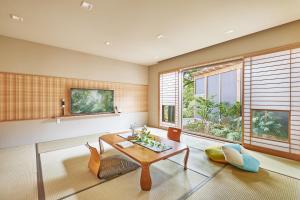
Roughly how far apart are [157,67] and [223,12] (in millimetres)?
3836

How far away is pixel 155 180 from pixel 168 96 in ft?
13.0

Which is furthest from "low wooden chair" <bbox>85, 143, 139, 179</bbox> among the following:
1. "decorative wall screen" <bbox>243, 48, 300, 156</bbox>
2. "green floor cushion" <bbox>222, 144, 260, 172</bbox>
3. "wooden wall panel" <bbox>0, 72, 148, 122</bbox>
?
"decorative wall screen" <bbox>243, 48, 300, 156</bbox>

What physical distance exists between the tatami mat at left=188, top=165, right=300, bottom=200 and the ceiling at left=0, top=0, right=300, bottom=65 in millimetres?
2847

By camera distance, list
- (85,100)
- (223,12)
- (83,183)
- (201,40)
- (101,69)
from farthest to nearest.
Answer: (101,69) < (85,100) < (201,40) < (223,12) < (83,183)

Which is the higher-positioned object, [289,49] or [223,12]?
[223,12]

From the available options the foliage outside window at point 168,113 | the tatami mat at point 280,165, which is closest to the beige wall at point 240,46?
the foliage outside window at point 168,113

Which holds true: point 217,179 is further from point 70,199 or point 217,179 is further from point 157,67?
point 157,67

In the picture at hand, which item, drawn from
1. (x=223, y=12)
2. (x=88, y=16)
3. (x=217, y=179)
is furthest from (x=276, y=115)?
(x=88, y=16)

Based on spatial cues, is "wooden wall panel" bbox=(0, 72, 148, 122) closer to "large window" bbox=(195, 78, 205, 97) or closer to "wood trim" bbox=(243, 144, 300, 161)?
"large window" bbox=(195, 78, 205, 97)

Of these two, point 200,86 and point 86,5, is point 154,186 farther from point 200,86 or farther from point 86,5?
point 200,86

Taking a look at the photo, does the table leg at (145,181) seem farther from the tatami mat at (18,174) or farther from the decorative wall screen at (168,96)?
the decorative wall screen at (168,96)

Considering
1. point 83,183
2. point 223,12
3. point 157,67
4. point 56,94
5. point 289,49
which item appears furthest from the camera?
point 157,67

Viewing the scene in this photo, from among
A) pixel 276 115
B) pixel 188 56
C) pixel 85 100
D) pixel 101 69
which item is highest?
pixel 188 56

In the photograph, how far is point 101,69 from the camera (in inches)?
206
